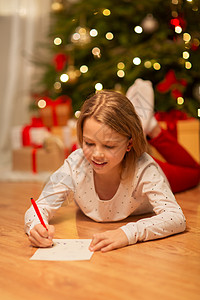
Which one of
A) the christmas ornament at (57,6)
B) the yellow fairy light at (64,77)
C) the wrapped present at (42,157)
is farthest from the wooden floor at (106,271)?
the christmas ornament at (57,6)

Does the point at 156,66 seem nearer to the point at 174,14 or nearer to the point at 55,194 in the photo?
the point at 174,14

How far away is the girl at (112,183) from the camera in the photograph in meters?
1.35

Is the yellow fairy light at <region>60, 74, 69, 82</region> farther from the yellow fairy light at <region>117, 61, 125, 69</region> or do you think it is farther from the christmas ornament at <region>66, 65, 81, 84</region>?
the yellow fairy light at <region>117, 61, 125, 69</region>

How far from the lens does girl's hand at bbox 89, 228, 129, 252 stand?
50.5 inches

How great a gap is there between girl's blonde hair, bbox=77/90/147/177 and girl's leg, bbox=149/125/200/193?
54cm

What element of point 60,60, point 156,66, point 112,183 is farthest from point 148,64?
point 112,183

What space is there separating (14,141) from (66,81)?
1.84 feet

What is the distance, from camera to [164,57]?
2.68m

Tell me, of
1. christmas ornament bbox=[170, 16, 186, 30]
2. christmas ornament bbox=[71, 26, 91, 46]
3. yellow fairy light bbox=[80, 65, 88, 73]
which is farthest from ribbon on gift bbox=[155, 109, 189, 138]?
christmas ornament bbox=[71, 26, 91, 46]

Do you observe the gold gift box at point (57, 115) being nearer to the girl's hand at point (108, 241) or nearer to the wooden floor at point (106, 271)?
the wooden floor at point (106, 271)

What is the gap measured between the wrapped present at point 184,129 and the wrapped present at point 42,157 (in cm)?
56

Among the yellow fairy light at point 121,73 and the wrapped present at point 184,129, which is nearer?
the wrapped present at point 184,129

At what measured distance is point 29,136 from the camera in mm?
2654

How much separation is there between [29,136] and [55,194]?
3.92ft
